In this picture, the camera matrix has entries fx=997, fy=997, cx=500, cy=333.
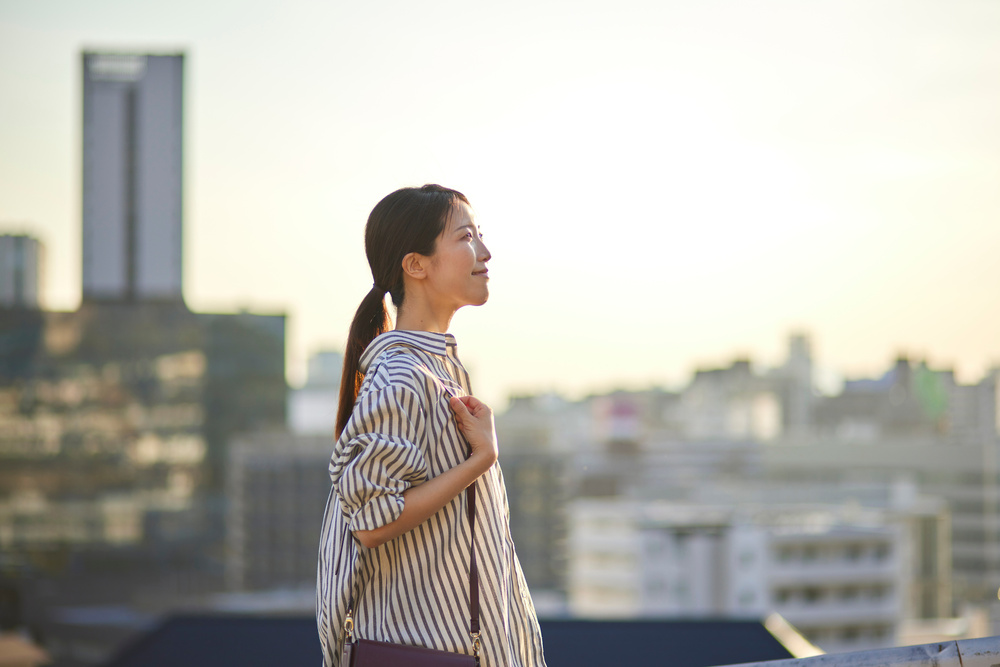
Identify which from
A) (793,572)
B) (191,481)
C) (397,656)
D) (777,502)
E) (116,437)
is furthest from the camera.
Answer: (191,481)

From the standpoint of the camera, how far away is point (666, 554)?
120 feet

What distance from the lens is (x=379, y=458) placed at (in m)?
1.06

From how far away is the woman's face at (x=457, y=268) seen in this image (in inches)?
47.3

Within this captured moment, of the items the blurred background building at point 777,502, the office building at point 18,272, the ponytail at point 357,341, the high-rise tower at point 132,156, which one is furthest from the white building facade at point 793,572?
the high-rise tower at point 132,156

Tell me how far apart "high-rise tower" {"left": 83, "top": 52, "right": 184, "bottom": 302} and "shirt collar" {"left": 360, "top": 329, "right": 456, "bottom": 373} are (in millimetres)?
73615

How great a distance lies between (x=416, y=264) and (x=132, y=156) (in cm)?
7859

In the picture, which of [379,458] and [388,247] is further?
[388,247]

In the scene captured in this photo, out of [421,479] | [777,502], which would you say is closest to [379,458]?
[421,479]

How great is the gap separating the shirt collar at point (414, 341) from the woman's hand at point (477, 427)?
0.25ft

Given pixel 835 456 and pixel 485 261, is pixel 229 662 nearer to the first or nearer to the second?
pixel 485 261

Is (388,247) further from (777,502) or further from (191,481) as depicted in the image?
(191,481)

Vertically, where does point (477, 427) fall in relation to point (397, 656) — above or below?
above

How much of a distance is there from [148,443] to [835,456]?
49.9m

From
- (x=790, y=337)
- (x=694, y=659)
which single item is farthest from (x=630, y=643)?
(x=790, y=337)
